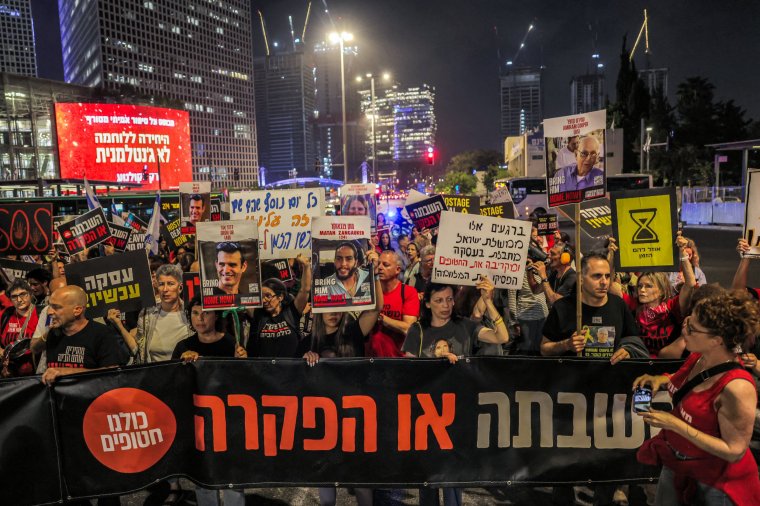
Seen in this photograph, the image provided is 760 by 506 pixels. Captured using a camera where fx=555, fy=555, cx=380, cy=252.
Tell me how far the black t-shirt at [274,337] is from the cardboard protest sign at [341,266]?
0.75 meters

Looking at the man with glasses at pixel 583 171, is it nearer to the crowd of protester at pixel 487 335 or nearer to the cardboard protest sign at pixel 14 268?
the crowd of protester at pixel 487 335

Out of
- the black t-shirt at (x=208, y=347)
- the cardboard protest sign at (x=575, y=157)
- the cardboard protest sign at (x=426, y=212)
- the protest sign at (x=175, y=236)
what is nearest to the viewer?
the black t-shirt at (x=208, y=347)

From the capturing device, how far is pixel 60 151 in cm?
6034

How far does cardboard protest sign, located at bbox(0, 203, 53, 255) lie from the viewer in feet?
24.8

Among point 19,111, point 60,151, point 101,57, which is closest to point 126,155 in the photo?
point 60,151

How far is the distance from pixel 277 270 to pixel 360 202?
339 centimetres

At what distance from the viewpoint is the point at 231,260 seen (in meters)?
4.85

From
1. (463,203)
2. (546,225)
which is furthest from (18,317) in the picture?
(546,225)

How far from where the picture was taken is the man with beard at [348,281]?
444cm

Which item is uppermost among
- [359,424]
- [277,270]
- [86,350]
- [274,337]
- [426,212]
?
[426,212]

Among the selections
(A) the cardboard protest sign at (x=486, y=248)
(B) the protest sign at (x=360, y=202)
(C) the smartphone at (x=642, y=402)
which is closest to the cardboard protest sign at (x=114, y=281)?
(A) the cardboard protest sign at (x=486, y=248)

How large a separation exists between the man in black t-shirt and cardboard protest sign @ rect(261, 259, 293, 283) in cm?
385

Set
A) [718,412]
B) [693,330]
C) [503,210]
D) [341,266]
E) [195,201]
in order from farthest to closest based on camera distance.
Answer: [195,201]
[503,210]
[341,266]
[693,330]
[718,412]

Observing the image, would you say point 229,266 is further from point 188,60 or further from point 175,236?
point 188,60
